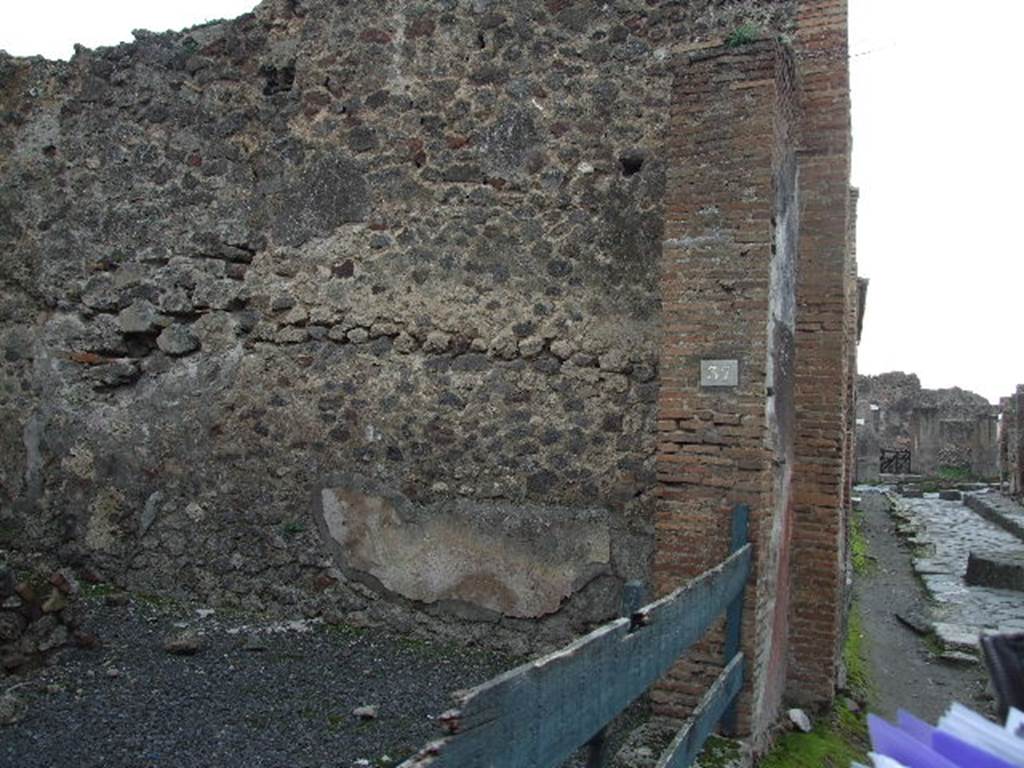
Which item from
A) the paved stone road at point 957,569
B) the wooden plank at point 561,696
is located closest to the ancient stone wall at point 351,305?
the wooden plank at point 561,696

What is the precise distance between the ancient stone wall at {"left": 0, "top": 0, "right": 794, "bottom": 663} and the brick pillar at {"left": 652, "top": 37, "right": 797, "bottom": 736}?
0.50m

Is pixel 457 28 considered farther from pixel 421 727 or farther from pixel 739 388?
pixel 421 727

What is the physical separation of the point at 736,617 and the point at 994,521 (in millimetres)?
16418

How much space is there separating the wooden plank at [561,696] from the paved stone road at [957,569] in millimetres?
3306

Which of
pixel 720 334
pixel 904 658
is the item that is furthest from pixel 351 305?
pixel 904 658

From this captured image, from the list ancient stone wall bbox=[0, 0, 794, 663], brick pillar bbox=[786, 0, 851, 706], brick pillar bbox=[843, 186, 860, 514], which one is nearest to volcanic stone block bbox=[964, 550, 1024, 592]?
brick pillar bbox=[843, 186, 860, 514]

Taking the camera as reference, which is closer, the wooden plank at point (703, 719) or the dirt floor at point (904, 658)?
the wooden plank at point (703, 719)

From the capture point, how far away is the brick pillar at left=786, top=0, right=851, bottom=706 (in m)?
5.92

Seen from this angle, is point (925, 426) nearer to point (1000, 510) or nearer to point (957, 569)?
point (1000, 510)

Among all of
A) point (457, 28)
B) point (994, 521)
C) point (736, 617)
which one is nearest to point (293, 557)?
point (736, 617)

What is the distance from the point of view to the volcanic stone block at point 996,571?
11195 mm

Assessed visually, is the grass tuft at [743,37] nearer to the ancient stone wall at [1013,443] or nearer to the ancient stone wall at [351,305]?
the ancient stone wall at [351,305]

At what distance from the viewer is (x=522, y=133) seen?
573 centimetres

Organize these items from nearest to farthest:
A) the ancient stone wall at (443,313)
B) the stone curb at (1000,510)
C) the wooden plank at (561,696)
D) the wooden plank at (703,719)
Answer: the wooden plank at (561,696) < the wooden plank at (703,719) < the ancient stone wall at (443,313) < the stone curb at (1000,510)
